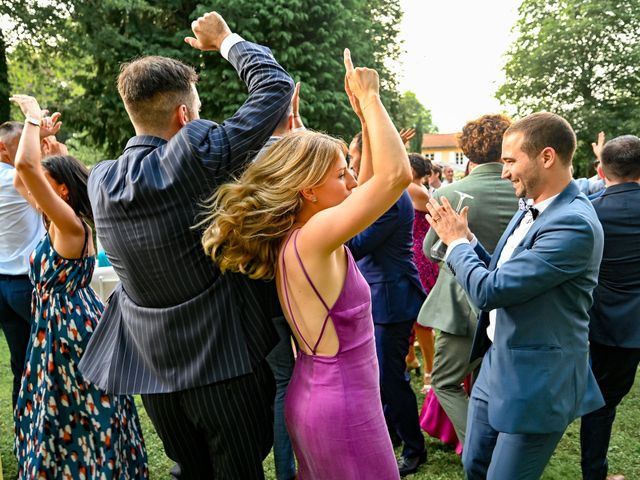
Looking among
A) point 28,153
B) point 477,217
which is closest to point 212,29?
point 28,153

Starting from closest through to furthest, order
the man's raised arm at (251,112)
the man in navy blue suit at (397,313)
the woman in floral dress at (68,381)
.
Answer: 1. the man's raised arm at (251,112)
2. the woman in floral dress at (68,381)
3. the man in navy blue suit at (397,313)

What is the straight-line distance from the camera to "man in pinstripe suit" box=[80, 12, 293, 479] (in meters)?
1.94

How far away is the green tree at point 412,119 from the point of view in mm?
26141

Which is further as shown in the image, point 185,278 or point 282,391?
point 282,391

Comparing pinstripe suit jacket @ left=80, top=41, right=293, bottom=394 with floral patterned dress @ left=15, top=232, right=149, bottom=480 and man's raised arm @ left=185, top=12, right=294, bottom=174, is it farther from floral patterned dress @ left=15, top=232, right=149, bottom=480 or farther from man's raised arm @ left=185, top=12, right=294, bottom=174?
floral patterned dress @ left=15, top=232, right=149, bottom=480

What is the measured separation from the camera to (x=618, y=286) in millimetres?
3660

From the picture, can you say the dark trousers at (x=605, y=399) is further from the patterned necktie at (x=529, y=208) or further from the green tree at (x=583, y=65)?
the green tree at (x=583, y=65)

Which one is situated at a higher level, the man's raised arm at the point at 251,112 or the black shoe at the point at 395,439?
the man's raised arm at the point at 251,112

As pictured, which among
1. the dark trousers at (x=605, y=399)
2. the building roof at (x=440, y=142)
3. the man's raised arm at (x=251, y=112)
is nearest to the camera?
the man's raised arm at (x=251, y=112)

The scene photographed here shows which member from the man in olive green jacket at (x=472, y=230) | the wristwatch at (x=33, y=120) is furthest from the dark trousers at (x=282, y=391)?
the wristwatch at (x=33, y=120)

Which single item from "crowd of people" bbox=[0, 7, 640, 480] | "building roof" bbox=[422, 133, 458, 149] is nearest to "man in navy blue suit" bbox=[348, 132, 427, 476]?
"crowd of people" bbox=[0, 7, 640, 480]

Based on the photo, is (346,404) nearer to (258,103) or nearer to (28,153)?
(258,103)

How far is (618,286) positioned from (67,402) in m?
3.49

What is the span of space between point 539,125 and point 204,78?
14061mm
